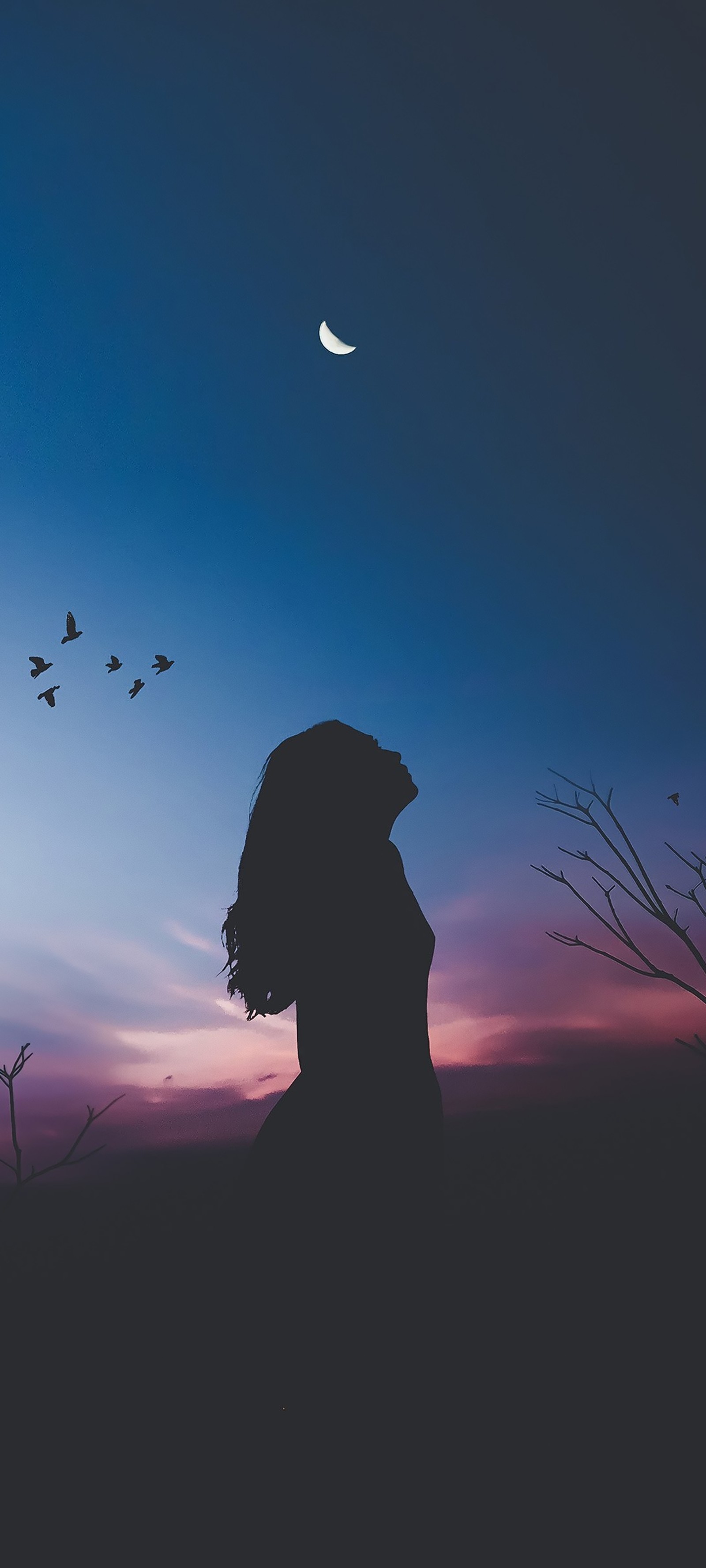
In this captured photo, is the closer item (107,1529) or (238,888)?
(107,1529)

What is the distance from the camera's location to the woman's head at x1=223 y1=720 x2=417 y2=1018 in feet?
12.3

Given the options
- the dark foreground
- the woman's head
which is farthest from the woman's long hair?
the dark foreground

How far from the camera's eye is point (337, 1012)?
3.33 meters

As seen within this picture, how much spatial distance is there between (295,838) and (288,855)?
4.6 inches

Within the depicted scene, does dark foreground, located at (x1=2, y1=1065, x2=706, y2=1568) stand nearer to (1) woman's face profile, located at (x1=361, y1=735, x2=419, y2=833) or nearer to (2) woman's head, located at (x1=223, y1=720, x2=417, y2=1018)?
(2) woman's head, located at (x1=223, y1=720, x2=417, y2=1018)

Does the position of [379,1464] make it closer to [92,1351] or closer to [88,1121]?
[88,1121]

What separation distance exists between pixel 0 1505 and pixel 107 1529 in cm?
146

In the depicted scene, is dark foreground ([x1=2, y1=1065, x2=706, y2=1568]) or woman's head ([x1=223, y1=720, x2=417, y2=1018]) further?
woman's head ([x1=223, y1=720, x2=417, y2=1018])

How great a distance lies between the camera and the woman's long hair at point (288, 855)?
373 cm

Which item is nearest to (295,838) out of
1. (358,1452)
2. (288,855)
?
(288,855)

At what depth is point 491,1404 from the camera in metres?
2.77

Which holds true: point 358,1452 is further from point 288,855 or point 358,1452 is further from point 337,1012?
point 288,855

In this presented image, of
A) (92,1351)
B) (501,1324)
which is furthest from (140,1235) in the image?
(501,1324)

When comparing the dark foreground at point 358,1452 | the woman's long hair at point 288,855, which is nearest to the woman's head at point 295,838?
the woman's long hair at point 288,855
